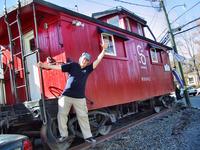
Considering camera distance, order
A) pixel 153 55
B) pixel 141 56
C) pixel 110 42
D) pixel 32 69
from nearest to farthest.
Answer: pixel 32 69, pixel 110 42, pixel 141 56, pixel 153 55

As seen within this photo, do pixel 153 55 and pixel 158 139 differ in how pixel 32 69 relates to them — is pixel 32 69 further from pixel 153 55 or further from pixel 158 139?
pixel 153 55

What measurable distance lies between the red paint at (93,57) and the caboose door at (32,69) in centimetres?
27

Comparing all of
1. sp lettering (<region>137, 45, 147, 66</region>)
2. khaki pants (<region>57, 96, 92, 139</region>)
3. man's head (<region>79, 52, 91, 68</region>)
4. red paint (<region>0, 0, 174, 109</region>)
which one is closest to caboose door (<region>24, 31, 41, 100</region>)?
red paint (<region>0, 0, 174, 109</region>)

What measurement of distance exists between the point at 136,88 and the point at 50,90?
3.77 meters

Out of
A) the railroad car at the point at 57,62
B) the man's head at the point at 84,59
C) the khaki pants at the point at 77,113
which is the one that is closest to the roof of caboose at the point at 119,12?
the railroad car at the point at 57,62

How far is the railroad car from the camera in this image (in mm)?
6049

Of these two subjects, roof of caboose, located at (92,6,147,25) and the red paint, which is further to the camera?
roof of caboose, located at (92,6,147,25)

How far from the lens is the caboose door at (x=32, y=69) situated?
7410mm

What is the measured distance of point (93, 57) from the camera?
7672 mm

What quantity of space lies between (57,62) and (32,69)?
1.28m

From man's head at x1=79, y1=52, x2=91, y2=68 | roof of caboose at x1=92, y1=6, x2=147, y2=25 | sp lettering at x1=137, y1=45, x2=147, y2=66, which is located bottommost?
man's head at x1=79, y1=52, x2=91, y2=68

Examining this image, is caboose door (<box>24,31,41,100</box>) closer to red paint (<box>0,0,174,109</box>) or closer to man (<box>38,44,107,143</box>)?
red paint (<box>0,0,174,109</box>)

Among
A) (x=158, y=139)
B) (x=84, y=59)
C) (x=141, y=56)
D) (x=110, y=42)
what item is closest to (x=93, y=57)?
(x=110, y=42)

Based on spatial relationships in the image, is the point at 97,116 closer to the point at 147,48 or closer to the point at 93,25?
the point at 93,25
